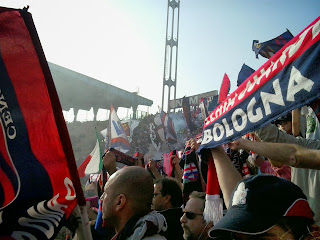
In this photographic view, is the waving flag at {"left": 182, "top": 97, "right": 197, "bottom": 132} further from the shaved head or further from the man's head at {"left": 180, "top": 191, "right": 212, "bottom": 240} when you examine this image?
the shaved head

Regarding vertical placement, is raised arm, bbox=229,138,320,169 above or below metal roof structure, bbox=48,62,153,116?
below

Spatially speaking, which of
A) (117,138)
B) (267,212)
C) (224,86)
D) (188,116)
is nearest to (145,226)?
(267,212)

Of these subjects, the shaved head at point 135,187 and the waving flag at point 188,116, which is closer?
the shaved head at point 135,187

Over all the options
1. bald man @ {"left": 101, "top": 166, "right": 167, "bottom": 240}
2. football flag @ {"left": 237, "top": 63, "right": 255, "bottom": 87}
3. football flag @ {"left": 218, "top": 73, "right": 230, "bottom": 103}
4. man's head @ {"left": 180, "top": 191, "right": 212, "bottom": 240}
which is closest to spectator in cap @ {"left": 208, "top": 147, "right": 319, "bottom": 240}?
bald man @ {"left": 101, "top": 166, "right": 167, "bottom": 240}

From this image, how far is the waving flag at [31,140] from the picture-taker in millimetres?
1776

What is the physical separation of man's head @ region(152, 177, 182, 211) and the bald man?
1.19 metres

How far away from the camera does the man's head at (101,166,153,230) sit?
220 centimetres

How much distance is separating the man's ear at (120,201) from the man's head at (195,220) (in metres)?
0.80

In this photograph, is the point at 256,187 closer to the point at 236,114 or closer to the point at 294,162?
the point at 294,162

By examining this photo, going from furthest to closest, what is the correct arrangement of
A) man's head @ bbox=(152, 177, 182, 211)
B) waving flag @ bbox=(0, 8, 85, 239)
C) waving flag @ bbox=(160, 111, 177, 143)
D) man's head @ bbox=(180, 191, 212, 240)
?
waving flag @ bbox=(160, 111, 177, 143) < man's head @ bbox=(152, 177, 182, 211) < man's head @ bbox=(180, 191, 212, 240) < waving flag @ bbox=(0, 8, 85, 239)

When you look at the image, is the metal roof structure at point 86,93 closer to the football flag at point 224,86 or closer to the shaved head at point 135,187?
the football flag at point 224,86

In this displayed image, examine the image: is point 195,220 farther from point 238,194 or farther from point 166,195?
point 238,194

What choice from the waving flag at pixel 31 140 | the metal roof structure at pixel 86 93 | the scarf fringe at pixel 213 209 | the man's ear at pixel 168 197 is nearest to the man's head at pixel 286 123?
the man's ear at pixel 168 197

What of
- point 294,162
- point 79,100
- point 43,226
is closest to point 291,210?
point 294,162
